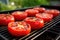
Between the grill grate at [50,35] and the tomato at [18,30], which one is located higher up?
the tomato at [18,30]

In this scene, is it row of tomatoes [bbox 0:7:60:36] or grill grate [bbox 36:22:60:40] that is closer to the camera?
row of tomatoes [bbox 0:7:60:36]

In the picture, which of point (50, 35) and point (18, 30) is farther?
point (50, 35)

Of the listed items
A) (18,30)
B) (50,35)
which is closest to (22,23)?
(18,30)

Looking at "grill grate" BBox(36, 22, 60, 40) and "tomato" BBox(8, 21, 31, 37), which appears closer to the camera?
"tomato" BBox(8, 21, 31, 37)

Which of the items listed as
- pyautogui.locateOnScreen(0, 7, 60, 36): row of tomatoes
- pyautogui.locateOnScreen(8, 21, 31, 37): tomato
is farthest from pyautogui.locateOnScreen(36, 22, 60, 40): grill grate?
pyautogui.locateOnScreen(8, 21, 31, 37): tomato

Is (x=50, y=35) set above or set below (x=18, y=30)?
below

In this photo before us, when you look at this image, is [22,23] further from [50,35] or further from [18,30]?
[50,35]

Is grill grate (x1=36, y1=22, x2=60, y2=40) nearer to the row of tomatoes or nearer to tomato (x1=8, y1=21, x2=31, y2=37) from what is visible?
the row of tomatoes

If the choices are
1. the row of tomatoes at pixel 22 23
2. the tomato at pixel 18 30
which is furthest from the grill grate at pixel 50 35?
the tomato at pixel 18 30

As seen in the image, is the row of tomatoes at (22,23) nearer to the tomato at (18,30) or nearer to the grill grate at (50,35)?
the tomato at (18,30)

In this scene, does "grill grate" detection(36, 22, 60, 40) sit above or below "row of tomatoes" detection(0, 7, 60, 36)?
below

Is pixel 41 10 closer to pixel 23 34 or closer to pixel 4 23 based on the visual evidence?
pixel 4 23

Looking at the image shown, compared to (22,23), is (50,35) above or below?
below
